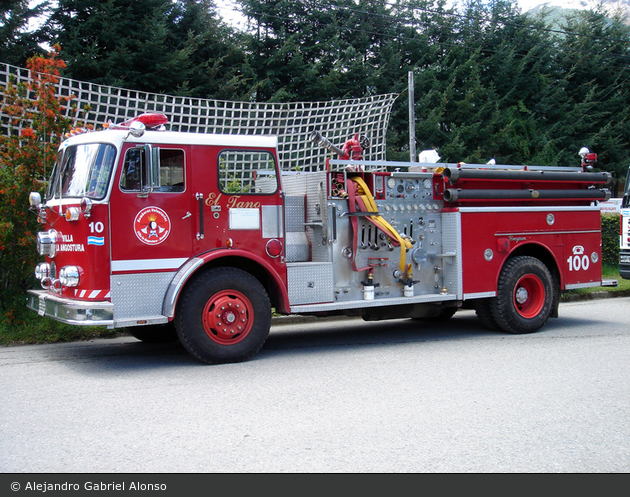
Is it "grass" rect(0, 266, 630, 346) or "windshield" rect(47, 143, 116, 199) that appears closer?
"windshield" rect(47, 143, 116, 199)

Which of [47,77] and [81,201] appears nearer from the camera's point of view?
[81,201]

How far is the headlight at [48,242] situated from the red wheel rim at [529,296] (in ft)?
20.7

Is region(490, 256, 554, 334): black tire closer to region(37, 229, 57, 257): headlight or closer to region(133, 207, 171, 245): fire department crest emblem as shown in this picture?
region(133, 207, 171, 245): fire department crest emblem

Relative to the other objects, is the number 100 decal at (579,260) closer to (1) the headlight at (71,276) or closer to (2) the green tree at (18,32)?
(1) the headlight at (71,276)

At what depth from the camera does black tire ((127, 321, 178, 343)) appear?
8.26 metres

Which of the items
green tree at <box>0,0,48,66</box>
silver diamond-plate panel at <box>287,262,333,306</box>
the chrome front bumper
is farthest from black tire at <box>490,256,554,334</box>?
green tree at <box>0,0,48,66</box>

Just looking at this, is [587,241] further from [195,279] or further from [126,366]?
[126,366]

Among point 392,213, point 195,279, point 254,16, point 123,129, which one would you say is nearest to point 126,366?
point 195,279

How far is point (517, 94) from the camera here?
27.2m

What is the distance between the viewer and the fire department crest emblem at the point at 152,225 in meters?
6.77

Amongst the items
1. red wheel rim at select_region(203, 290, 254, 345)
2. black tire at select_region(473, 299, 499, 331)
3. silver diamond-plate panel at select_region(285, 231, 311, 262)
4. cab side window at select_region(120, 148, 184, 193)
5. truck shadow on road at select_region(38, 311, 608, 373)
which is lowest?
truck shadow on road at select_region(38, 311, 608, 373)

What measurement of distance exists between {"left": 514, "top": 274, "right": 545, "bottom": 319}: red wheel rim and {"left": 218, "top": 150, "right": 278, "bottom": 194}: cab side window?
4165 mm

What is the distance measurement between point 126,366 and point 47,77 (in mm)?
4442

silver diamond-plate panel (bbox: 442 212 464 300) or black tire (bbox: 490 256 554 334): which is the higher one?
silver diamond-plate panel (bbox: 442 212 464 300)
